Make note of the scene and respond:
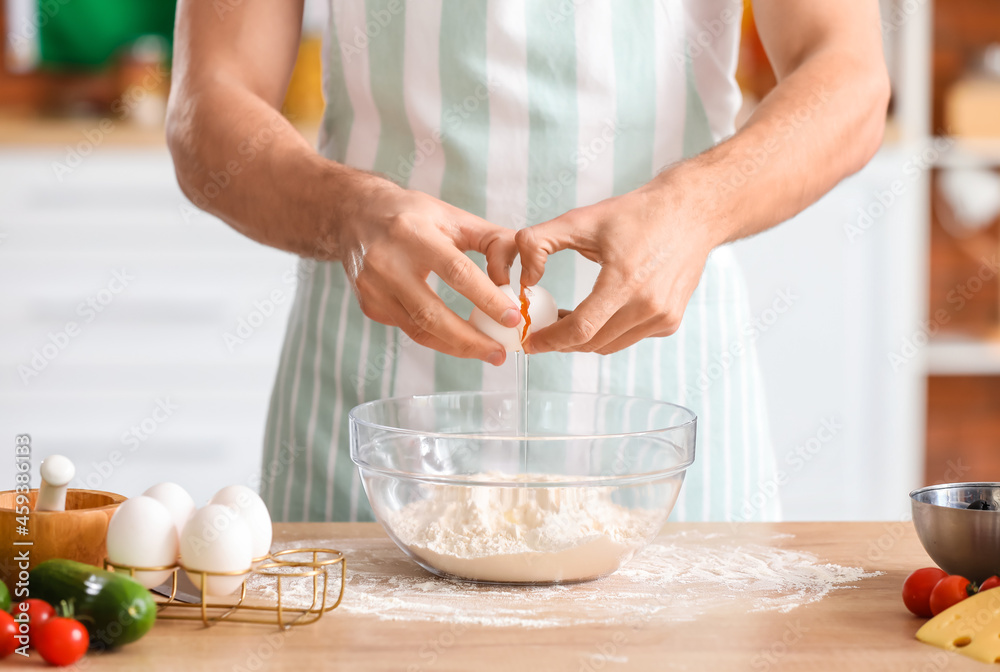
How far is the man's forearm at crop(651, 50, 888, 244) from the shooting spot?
935 millimetres

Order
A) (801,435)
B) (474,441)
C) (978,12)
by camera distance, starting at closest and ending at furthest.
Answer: (474,441)
(801,435)
(978,12)

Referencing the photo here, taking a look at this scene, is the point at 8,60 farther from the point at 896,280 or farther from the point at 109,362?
the point at 896,280

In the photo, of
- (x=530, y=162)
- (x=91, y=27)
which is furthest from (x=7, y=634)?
(x=91, y=27)

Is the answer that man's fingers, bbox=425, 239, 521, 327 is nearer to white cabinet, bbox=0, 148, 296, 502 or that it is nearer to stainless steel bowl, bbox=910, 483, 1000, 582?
stainless steel bowl, bbox=910, 483, 1000, 582

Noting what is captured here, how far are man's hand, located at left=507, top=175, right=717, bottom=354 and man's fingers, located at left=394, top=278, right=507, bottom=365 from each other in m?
0.03

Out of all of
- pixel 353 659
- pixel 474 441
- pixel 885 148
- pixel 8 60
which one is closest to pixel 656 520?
pixel 474 441

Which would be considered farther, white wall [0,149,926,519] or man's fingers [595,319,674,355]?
white wall [0,149,926,519]

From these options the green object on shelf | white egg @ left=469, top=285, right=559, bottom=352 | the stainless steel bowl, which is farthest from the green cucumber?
the green object on shelf

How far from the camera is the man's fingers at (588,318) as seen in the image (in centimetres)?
82

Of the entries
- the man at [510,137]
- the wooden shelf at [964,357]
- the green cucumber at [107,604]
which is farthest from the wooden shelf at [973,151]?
the green cucumber at [107,604]

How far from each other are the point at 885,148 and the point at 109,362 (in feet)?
5.96

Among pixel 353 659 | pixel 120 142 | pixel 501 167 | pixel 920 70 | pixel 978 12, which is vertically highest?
pixel 978 12

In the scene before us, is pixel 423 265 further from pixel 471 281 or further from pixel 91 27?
pixel 91 27

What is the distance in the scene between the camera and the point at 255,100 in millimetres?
1097
